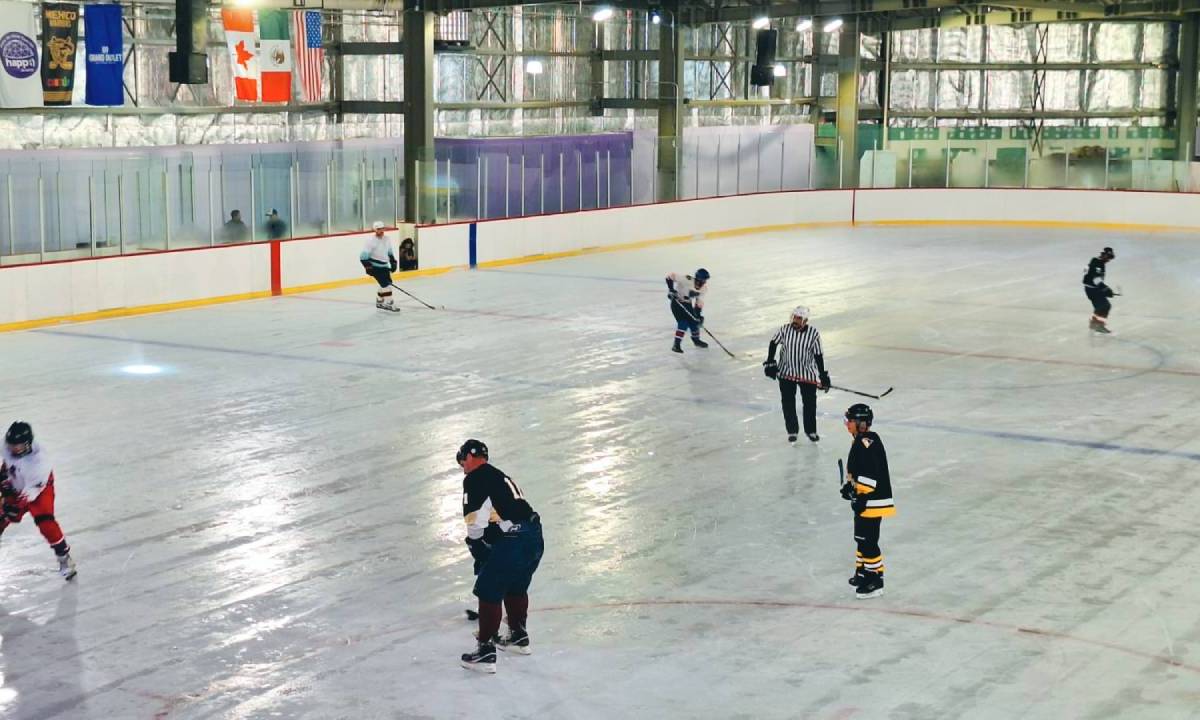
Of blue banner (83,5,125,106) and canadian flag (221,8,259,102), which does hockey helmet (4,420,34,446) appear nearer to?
blue banner (83,5,125,106)

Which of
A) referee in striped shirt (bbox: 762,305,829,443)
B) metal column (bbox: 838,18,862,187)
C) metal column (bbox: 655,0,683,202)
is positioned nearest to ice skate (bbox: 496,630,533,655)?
referee in striped shirt (bbox: 762,305,829,443)

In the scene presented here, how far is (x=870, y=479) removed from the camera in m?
11.5

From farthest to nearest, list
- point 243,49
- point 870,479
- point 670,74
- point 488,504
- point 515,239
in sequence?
1. point 670,74
2. point 515,239
3. point 243,49
4. point 870,479
5. point 488,504

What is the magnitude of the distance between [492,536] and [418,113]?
2534 centimetres

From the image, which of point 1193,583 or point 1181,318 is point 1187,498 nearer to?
point 1193,583

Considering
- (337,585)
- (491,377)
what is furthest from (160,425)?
(337,585)

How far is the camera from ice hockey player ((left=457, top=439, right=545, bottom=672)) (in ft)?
31.8

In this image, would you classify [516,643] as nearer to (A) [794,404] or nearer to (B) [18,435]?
(B) [18,435]

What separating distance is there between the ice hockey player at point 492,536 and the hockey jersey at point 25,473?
12.0 feet

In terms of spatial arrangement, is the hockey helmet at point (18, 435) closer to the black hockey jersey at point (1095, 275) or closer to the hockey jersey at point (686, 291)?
the hockey jersey at point (686, 291)

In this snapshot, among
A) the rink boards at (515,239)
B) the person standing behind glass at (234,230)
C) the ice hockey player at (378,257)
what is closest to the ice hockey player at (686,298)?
the ice hockey player at (378,257)

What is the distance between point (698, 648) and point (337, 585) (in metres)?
2.87

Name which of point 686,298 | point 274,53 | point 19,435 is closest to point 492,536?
point 19,435

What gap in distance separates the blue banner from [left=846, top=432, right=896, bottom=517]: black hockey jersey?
23.3 metres
